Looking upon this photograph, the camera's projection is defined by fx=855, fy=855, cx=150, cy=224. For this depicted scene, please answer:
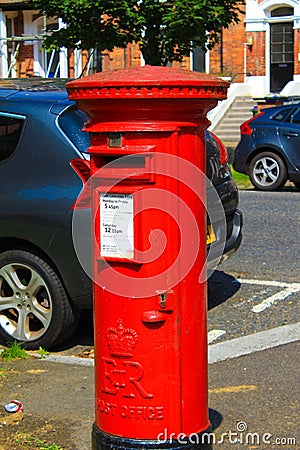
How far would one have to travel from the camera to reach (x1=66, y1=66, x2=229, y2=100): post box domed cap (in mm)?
3459

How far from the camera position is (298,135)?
1455 cm

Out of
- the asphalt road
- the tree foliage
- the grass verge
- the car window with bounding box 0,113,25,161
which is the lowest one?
the asphalt road

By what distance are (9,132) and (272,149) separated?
30.1 feet

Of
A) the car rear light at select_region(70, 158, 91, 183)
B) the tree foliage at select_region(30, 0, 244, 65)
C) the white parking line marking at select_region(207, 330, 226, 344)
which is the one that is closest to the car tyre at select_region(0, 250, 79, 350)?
the car rear light at select_region(70, 158, 91, 183)

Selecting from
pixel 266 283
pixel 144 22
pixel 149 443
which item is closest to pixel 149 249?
pixel 149 443

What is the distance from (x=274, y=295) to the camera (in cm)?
737

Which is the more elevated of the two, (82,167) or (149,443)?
(82,167)

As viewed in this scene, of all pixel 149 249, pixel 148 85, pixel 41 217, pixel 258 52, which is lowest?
pixel 41 217

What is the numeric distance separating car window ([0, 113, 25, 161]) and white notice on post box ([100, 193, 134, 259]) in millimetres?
2672

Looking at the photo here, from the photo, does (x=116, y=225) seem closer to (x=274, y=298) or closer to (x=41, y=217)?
(x=41, y=217)

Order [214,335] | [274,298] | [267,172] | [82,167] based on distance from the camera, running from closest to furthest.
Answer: [82,167]
[214,335]
[274,298]
[267,172]

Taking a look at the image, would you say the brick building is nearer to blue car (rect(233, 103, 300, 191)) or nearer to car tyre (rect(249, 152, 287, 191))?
blue car (rect(233, 103, 300, 191))

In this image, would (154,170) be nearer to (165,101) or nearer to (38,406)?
(165,101)

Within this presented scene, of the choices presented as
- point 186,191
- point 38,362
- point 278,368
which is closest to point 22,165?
point 38,362
